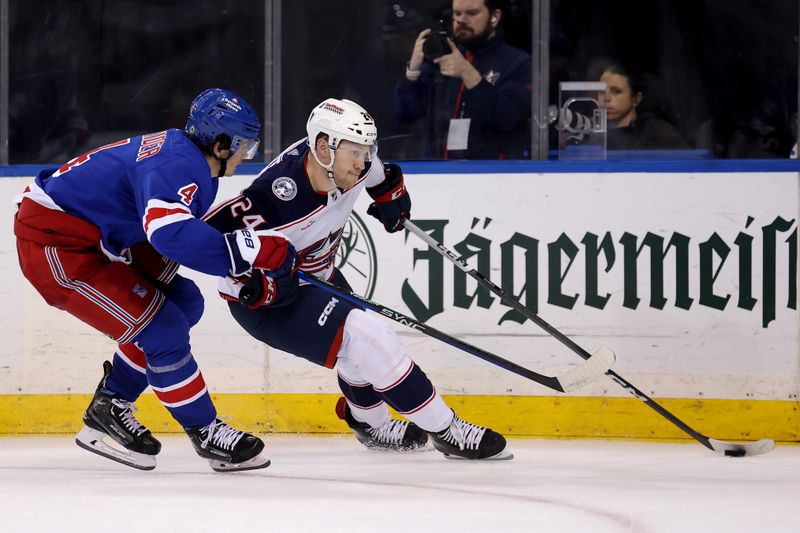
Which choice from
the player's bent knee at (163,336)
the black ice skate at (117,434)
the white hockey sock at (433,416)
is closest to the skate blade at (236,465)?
the black ice skate at (117,434)

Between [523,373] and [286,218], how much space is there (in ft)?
2.60

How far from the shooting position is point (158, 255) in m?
3.44

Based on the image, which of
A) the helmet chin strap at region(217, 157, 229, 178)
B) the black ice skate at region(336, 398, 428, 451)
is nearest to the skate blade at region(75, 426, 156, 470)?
the black ice skate at region(336, 398, 428, 451)

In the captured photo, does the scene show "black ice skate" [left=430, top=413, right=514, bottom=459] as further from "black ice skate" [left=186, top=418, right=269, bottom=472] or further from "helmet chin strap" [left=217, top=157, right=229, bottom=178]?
"helmet chin strap" [left=217, top=157, right=229, bottom=178]

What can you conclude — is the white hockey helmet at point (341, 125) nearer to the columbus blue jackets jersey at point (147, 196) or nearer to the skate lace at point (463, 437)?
the columbus blue jackets jersey at point (147, 196)

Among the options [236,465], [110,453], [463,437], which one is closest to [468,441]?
[463,437]

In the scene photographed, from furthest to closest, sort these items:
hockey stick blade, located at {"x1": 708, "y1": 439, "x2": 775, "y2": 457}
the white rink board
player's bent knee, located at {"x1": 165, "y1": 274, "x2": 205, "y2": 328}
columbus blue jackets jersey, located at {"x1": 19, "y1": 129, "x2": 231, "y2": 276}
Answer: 1. the white rink board
2. hockey stick blade, located at {"x1": 708, "y1": 439, "x2": 775, "y2": 457}
3. player's bent knee, located at {"x1": 165, "y1": 274, "x2": 205, "y2": 328}
4. columbus blue jackets jersey, located at {"x1": 19, "y1": 129, "x2": 231, "y2": 276}

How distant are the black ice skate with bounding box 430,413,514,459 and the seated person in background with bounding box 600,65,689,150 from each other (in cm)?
124

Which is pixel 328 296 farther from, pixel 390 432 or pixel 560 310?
pixel 560 310

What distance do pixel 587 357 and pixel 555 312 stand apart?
17.8 inches

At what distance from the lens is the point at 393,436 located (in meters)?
3.81

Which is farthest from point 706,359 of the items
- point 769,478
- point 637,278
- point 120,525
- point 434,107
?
point 120,525

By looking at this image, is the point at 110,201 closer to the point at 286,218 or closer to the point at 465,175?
the point at 286,218

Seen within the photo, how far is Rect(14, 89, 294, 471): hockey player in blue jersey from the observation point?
A: 312 centimetres
